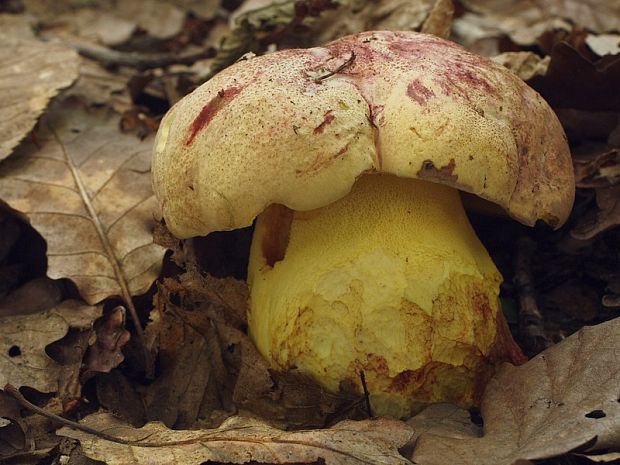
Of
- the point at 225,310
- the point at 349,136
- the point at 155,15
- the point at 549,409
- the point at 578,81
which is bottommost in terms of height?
the point at 155,15

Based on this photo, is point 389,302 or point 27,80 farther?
point 27,80

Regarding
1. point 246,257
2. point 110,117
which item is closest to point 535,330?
point 246,257

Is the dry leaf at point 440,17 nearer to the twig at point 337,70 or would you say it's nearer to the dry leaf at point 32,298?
the twig at point 337,70

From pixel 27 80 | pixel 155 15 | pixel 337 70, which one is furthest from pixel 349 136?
pixel 155 15

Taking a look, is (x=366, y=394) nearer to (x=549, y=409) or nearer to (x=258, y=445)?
(x=258, y=445)

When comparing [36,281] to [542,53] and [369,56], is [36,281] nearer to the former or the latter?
[369,56]

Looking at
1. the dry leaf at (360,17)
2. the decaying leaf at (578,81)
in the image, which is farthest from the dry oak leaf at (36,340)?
the dry leaf at (360,17)

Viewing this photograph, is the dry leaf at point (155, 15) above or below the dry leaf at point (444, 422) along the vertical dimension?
below
